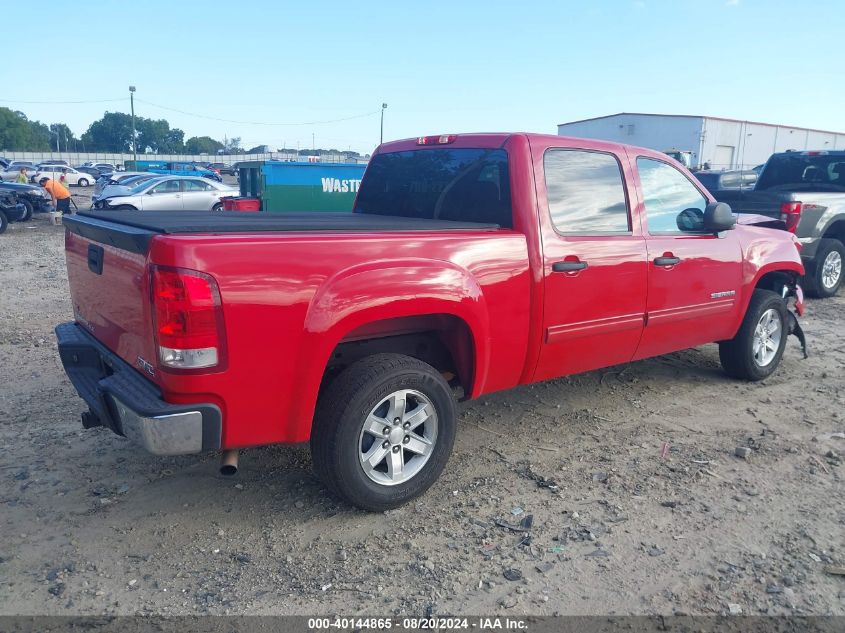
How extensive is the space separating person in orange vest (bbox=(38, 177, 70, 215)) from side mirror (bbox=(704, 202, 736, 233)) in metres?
19.0

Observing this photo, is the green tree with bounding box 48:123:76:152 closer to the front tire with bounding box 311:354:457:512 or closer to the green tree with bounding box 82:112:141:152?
the green tree with bounding box 82:112:141:152

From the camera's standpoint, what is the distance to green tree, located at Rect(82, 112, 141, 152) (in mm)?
121812

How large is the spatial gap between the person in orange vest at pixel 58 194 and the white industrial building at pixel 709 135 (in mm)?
37058

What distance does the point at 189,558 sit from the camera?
3.18m

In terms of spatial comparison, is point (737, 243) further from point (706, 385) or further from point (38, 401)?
point (38, 401)

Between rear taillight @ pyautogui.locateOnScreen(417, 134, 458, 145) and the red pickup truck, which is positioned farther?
rear taillight @ pyautogui.locateOnScreen(417, 134, 458, 145)

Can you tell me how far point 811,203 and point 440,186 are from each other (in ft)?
22.2

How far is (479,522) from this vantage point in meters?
3.51

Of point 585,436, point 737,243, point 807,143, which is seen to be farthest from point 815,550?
point 807,143

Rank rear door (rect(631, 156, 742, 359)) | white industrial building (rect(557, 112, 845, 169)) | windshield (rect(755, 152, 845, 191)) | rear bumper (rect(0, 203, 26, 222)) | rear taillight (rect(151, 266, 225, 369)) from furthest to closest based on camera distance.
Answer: white industrial building (rect(557, 112, 845, 169)) → rear bumper (rect(0, 203, 26, 222)) → windshield (rect(755, 152, 845, 191)) → rear door (rect(631, 156, 742, 359)) → rear taillight (rect(151, 266, 225, 369))

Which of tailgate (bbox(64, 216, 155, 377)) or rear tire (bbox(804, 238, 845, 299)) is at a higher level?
tailgate (bbox(64, 216, 155, 377))

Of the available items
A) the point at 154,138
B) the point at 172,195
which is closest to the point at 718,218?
the point at 172,195

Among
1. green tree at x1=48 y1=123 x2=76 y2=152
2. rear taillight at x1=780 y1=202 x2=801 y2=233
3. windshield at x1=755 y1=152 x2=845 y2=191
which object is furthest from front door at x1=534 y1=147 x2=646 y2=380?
green tree at x1=48 y1=123 x2=76 y2=152

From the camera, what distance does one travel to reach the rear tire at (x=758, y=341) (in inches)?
219
